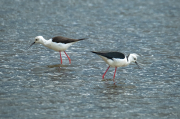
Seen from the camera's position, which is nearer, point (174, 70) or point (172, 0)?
point (174, 70)

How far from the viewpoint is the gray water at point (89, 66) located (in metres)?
9.12

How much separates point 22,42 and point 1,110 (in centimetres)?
778

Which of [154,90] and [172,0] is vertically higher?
[172,0]

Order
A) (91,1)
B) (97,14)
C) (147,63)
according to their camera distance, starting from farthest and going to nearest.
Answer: (91,1)
(97,14)
(147,63)

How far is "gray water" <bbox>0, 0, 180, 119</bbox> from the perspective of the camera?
912 cm

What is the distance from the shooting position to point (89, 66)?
13055 millimetres

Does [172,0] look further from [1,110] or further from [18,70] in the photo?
[1,110]

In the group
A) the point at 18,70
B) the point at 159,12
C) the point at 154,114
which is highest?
the point at 159,12

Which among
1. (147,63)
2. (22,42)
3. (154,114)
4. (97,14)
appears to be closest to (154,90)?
(154,114)

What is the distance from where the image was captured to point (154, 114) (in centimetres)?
882

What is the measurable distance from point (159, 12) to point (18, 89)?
1601 cm

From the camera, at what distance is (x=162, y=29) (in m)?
19.4

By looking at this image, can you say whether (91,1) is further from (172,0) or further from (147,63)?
(147,63)

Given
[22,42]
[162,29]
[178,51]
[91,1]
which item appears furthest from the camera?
[91,1]
